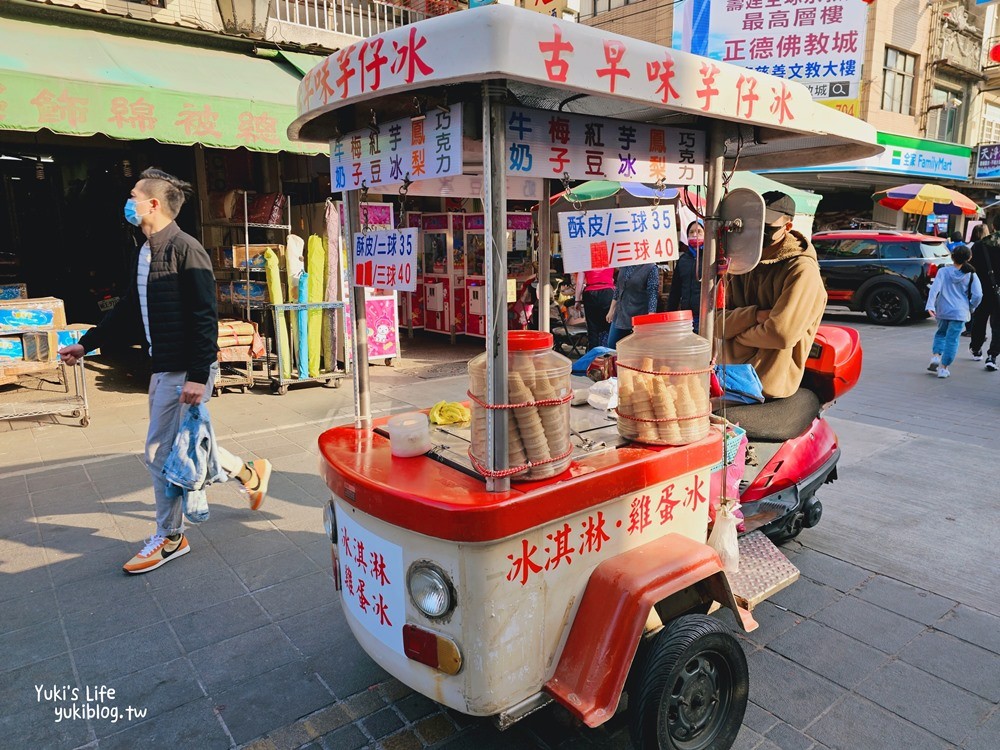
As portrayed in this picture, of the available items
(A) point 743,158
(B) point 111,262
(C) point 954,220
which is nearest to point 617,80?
Answer: (A) point 743,158

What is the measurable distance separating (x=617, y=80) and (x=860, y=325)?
1431 centimetres

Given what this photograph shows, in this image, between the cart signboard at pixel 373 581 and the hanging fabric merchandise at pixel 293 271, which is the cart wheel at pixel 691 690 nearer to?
the cart signboard at pixel 373 581

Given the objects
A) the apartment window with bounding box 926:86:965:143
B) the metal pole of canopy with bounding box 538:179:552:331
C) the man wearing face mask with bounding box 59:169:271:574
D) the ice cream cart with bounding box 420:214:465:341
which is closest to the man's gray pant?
the man wearing face mask with bounding box 59:169:271:574

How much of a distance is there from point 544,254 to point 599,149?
728 mm

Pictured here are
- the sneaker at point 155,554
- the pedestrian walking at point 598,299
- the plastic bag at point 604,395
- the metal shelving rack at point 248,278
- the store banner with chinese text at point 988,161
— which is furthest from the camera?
the store banner with chinese text at point 988,161

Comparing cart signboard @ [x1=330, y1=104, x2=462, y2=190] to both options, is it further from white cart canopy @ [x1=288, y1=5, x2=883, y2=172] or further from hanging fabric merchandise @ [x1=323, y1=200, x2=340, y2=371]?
hanging fabric merchandise @ [x1=323, y1=200, x2=340, y2=371]

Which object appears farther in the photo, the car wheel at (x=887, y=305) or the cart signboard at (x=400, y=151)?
the car wheel at (x=887, y=305)

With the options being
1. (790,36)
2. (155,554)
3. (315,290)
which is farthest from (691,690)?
(790,36)

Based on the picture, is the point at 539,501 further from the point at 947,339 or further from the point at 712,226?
the point at 947,339

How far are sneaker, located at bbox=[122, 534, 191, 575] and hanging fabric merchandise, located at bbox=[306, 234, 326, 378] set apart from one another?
4.17 meters

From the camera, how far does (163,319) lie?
11.7 feet

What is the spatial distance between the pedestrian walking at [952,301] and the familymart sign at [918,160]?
397 inches

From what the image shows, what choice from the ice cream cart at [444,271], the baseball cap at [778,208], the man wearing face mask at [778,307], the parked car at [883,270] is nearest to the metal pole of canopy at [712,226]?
the man wearing face mask at [778,307]

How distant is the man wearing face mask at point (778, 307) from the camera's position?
3.54m
